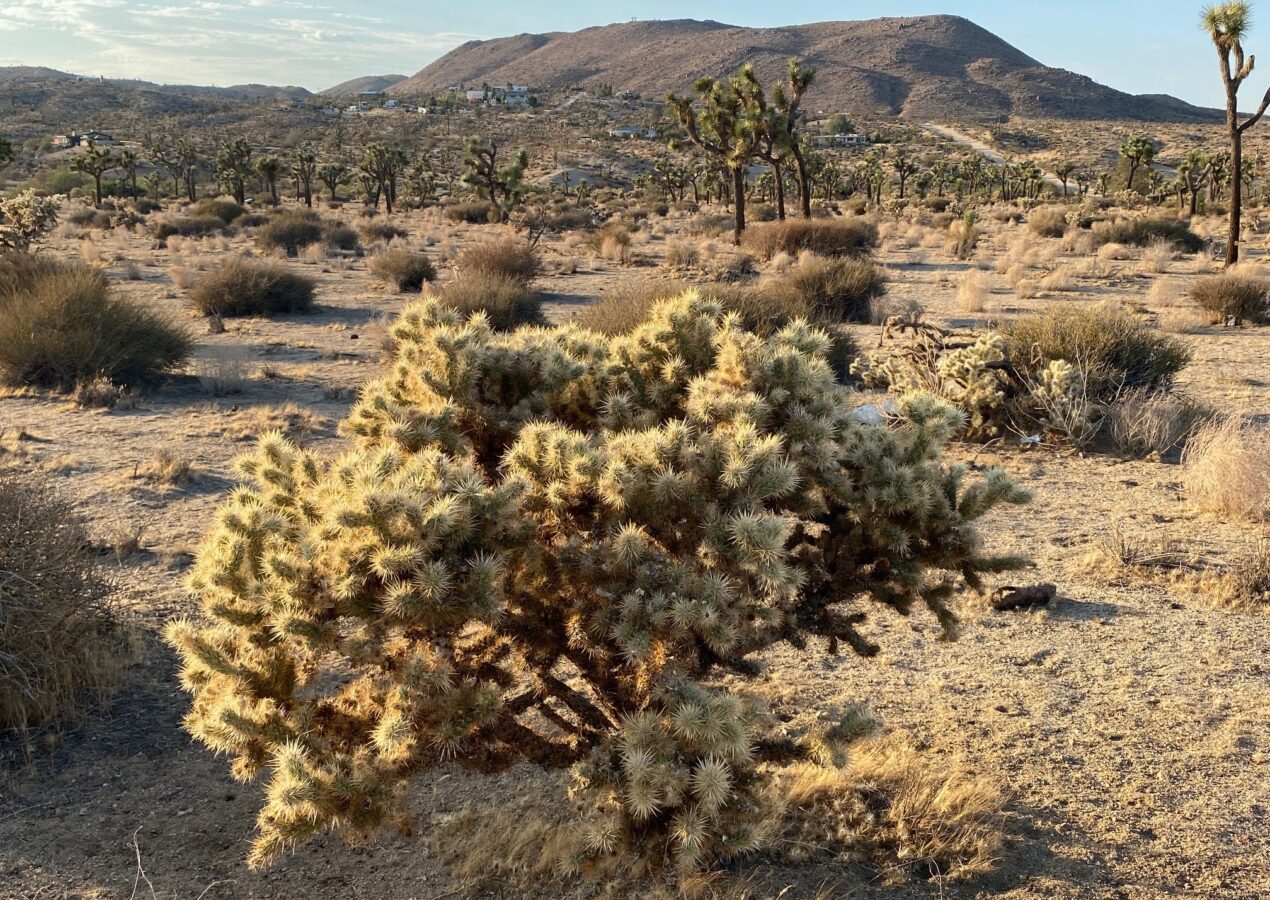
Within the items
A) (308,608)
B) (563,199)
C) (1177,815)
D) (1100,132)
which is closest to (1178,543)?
(1177,815)

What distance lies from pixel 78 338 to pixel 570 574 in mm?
11140

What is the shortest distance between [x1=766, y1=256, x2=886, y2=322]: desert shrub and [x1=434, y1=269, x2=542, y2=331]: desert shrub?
427 cm

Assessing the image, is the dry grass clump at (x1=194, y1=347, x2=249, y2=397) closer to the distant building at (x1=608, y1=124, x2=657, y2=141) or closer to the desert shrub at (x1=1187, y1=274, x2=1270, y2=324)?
the desert shrub at (x1=1187, y1=274, x2=1270, y2=324)

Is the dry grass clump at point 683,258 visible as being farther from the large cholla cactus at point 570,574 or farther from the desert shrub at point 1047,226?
the large cholla cactus at point 570,574

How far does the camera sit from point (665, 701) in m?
3.17

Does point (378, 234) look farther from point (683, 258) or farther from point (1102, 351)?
point (1102, 351)

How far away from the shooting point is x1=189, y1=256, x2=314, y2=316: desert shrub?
17969 mm

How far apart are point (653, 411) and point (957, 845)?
2.07m

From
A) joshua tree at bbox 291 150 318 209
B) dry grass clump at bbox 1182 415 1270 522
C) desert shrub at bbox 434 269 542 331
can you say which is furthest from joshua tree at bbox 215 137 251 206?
dry grass clump at bbox 1182 415 1270 522

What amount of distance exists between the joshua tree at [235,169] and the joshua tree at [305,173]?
112 inches

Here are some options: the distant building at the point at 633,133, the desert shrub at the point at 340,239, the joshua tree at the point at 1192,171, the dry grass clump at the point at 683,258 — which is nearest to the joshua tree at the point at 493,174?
the desert shrub at the point at 340,239

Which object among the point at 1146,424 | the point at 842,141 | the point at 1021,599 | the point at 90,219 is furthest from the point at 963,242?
the point at 842,141

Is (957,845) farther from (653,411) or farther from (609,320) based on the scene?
(609,320)

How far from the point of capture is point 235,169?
162ft
